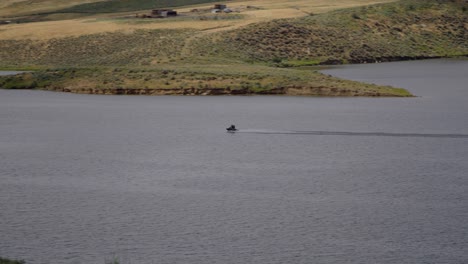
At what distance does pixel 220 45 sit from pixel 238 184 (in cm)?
7378

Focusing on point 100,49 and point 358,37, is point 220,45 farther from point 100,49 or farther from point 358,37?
point 358,37

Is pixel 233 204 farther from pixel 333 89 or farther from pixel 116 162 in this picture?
pixel 333 89

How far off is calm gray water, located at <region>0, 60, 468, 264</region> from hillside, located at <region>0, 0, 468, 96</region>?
15.3 metres

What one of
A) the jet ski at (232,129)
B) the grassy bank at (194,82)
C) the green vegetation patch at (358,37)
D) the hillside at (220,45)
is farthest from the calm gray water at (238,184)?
the green vegetation patch at (358,37)

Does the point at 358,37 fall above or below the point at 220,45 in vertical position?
below

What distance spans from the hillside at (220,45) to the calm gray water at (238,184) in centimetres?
1527

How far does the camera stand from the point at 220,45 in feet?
356

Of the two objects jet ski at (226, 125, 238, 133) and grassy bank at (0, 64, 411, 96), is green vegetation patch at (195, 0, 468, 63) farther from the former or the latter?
jet ski at (226, 125, 238, 133)

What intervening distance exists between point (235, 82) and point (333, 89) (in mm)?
7719

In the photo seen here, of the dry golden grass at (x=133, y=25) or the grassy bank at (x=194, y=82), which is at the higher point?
the grassy bank at (x=194, y=82)

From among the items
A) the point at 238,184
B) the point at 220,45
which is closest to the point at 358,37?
the point at 220,45

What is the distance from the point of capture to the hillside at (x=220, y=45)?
79.2 meters

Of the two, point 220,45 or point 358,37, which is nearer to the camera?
point 220,45

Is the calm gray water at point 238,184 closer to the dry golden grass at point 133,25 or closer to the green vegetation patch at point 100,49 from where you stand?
the green vegetation patch at point 100,49
